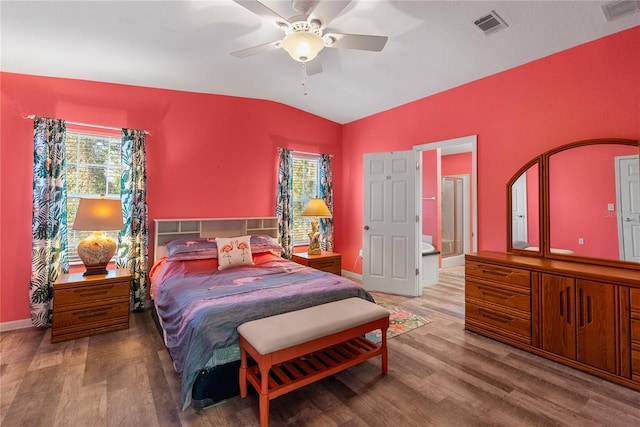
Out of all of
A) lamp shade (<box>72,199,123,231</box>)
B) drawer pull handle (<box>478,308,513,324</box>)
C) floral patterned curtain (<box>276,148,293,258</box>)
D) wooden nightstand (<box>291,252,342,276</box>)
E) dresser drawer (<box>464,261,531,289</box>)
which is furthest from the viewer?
floral patterned curtain (<box>276,148,293,258</box>)

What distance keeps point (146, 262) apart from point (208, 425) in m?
2.42

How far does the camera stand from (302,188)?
503cm

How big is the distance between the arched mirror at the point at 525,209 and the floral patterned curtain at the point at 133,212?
13.9 ft

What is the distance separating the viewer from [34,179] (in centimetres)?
300

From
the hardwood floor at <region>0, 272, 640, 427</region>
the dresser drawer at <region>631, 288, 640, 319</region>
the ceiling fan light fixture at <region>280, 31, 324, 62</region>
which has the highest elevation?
the ceiling fan light fixture at <region>280, 31, 324, 62</region>

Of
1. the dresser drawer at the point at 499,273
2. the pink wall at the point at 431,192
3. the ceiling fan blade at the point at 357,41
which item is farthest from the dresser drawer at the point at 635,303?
the pink wall at the point at 431,192

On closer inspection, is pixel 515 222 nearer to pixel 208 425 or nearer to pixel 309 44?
pixel 309 44

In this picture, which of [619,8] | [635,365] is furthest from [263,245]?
[619,8]

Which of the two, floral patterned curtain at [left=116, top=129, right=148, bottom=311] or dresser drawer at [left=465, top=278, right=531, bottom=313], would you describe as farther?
floral patterned curtain at [left=116, top=129, right=148, bottom=311]

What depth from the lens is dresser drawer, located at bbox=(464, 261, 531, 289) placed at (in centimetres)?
262

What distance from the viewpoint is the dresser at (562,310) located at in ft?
6.89

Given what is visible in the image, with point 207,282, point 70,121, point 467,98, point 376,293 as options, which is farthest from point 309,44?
point 376,293

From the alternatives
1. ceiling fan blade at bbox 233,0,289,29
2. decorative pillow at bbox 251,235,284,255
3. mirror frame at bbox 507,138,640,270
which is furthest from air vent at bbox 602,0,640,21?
decorative pillow at bbox 251,235,284,255

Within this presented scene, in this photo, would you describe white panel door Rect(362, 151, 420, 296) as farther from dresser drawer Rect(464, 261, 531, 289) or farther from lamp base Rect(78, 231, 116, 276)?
lamp base Rect(78, 231, 116, 276)
